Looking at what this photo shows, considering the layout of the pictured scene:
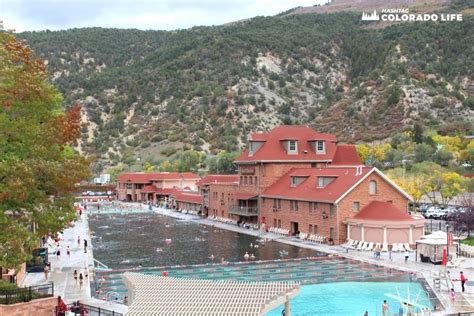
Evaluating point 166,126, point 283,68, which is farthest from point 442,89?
point 166,126

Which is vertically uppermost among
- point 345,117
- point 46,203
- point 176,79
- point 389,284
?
point 176,79

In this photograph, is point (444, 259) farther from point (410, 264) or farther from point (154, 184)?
point (154, 184)

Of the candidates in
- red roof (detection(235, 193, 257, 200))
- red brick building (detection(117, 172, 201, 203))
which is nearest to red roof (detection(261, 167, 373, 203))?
red roof (detection(235, 193, 257, 200))

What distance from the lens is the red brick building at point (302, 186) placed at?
55.1 m

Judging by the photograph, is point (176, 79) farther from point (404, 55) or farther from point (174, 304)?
point (174, 304)

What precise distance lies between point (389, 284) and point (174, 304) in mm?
20867

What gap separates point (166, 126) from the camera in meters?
173

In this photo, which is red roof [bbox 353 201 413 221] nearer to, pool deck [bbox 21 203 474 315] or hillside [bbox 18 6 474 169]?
pool deck [bbox 21 203 474 315]

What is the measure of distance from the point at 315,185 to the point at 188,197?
131 ft

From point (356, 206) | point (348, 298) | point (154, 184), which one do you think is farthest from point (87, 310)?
point (154, 184)

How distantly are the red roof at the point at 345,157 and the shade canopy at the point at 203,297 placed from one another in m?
51.8

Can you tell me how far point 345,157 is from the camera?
72188mm

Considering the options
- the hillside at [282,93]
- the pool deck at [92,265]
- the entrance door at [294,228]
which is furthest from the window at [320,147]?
the hillside at [282,93]

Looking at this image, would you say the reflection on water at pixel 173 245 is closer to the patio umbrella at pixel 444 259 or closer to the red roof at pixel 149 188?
the patio umbrella at pixel 444 259
